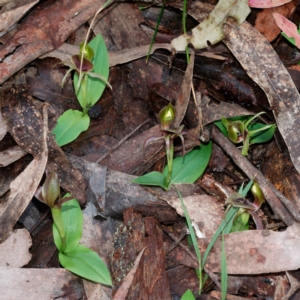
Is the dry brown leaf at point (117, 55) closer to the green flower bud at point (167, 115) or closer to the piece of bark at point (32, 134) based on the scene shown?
the piece of bark at point (32, 134)

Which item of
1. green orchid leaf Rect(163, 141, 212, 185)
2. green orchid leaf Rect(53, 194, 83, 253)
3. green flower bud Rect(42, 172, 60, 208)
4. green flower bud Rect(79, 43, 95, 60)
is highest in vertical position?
green flower bud Rect(79, 43, 95, 60)

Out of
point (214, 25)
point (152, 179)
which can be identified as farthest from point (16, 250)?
point (214, 25)

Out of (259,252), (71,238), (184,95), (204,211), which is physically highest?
(184,95)

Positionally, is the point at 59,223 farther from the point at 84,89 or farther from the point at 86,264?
the point at 84,89

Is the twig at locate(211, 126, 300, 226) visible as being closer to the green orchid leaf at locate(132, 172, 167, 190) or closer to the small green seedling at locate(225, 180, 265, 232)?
the small green seedling at locate(225, 180, 265, 232)

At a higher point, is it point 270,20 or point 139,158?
point 270,20

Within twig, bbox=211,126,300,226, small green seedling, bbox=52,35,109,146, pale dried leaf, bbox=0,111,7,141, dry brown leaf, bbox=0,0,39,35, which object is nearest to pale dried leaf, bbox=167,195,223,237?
twig, bbox=211,126,300,226
